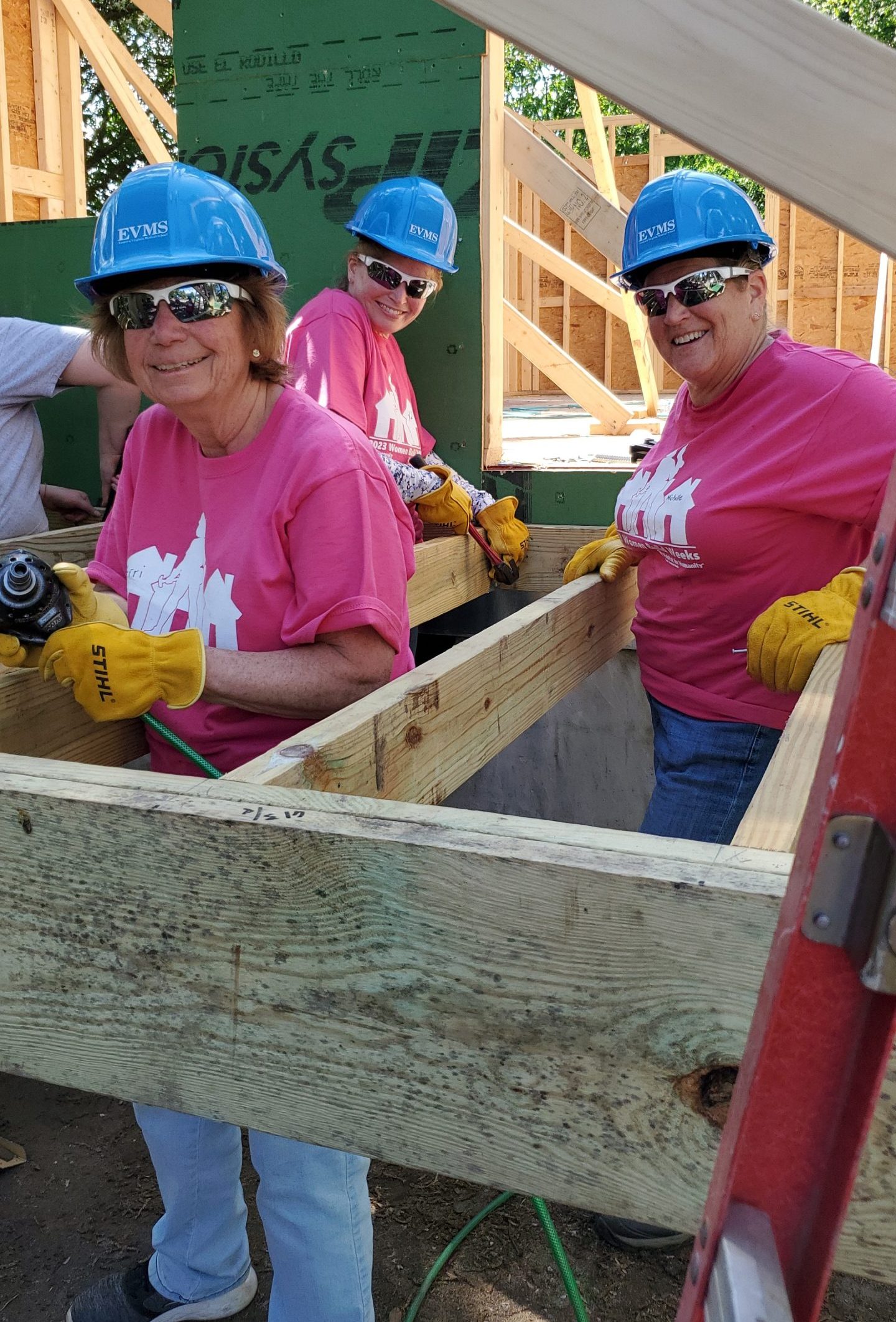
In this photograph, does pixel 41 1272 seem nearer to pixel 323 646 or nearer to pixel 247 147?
pixel 323 646

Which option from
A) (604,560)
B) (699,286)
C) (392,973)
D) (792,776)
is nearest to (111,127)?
(604,560)

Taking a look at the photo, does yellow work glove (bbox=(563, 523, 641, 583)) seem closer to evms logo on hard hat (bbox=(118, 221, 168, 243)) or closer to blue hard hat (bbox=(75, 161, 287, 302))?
blue hard hat (bbox=(75, 161, 287, 302))

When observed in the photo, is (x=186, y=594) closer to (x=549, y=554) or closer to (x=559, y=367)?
(x=549, y=554)

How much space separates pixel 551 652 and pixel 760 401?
0.84 m

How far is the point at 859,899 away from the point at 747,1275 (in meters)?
0.27

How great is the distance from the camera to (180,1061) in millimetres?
1232

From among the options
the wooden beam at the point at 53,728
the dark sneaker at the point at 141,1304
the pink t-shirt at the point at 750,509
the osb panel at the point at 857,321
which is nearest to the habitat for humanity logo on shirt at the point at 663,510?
the pink t-shirt at the point at 750,509

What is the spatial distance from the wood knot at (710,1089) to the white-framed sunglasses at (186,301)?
172cm

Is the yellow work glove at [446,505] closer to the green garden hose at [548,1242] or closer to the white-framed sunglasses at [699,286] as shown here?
the white-framed sunglasses at [699,286]

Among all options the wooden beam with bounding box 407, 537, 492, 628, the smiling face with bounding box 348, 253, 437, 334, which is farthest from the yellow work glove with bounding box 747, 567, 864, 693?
the smiling face with bounding box 348, 253, 437, 334

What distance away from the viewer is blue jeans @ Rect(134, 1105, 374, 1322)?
1895mm

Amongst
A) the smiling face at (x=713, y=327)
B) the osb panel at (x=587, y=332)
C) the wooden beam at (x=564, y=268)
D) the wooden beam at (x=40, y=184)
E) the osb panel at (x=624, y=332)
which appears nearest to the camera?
the smiling face at (x=713, y=327)

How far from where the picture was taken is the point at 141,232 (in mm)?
2145

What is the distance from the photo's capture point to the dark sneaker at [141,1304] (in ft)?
8.11
